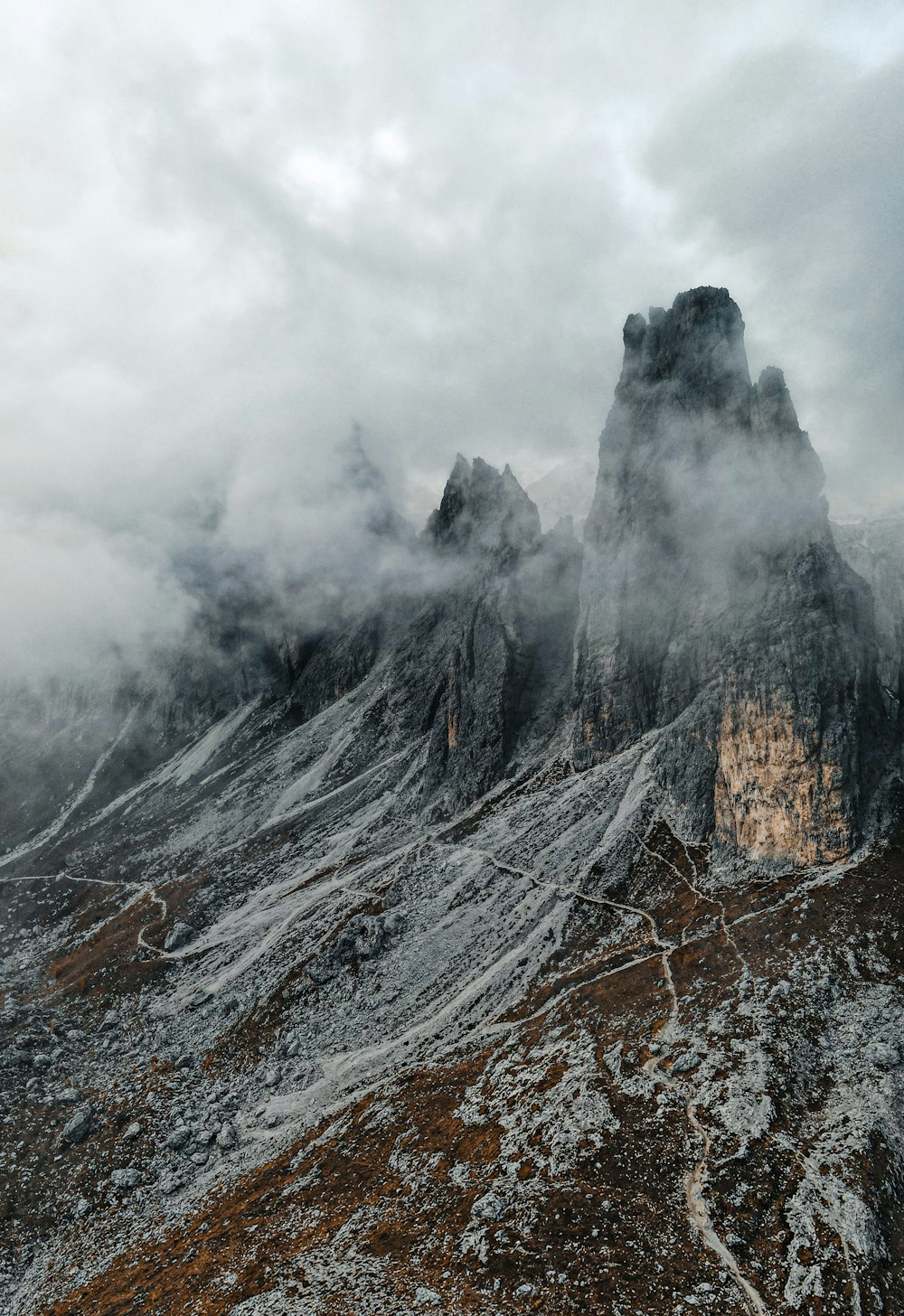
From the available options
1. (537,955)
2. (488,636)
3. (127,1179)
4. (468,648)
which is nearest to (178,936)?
(127,1179)

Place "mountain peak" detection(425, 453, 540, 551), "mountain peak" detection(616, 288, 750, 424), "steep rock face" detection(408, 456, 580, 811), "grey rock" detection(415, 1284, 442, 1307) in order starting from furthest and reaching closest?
"mountain peak" detection(425, 453, 540, 551) → "steep rock face" detection(408, 456, 580, 811) → "mountain peak" detection(616, 288, 750, 424) → "grey rock" detection(415, 1284, 442, 1307)

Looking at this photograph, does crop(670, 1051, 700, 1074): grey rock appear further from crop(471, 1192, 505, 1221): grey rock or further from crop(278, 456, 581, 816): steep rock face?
crop(278, 456, 581, 816): steep rock face

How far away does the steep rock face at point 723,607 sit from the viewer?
63.2 m

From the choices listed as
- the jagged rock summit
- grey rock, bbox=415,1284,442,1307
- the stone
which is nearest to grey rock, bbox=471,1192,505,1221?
the jagged rock summit

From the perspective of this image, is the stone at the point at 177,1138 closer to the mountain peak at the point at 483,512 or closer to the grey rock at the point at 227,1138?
the grey rock at the point at 227,1138

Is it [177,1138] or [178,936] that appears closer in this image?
[177,1138]

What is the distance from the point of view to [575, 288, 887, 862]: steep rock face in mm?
63250

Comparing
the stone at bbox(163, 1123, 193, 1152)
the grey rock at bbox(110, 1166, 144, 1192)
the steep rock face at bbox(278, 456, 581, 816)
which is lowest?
the grey rock at bbox(110, 1166, 144, 1192)

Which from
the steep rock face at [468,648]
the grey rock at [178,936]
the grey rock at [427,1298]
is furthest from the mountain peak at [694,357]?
the grey rock at [178,936]

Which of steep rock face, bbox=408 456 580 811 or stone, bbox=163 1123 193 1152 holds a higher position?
steep rock face, bbox=408 456 580 811

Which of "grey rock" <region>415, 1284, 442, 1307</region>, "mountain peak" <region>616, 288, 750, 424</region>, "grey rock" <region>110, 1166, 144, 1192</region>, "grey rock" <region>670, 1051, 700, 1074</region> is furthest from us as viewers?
"mountain peak" <region>616, 288, 750, 424</region>

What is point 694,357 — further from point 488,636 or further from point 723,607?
point 488,636

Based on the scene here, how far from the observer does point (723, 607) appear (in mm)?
79500

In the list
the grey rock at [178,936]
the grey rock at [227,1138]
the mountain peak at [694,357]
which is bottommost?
the grey rock at [227,1138]
